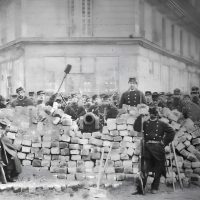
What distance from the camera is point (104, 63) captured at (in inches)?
251

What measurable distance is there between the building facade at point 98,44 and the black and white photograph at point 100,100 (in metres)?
0.02

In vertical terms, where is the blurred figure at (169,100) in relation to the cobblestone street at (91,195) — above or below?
above

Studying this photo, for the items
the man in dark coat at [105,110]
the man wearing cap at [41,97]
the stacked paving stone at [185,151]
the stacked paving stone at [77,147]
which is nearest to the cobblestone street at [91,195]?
the stacked paving stone at [185,151]

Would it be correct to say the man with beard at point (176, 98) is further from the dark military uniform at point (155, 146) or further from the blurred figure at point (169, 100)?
the dark military uniform at point (155, 146)

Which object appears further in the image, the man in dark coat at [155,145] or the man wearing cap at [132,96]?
the man wearing cap at [132,96]

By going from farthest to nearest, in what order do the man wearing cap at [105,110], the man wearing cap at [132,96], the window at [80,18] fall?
the window at [80,18] → the man wearing cap at [132,96] → the man wearing cap at [105,110]

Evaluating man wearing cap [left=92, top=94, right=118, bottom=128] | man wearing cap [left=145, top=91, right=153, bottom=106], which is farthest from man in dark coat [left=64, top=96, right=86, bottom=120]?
man wearing cap [left=145, top=91, right=153, bottom=106]

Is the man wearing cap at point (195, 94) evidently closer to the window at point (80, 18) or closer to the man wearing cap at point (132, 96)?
the man wearing cap at point (132, 96)

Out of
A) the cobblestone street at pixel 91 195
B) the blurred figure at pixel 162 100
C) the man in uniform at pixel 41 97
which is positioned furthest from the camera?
the blurred figure at pixel 162 100

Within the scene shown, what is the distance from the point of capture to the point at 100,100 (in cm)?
588

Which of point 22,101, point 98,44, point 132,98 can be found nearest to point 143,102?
point 132,98

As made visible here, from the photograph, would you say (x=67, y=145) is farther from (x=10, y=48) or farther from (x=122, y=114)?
(x=10, y=48)

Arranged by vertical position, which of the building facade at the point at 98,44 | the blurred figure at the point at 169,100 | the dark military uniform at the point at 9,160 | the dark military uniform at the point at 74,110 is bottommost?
the dark military uniform at the point at 9,160

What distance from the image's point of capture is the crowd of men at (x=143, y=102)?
4.56 m
